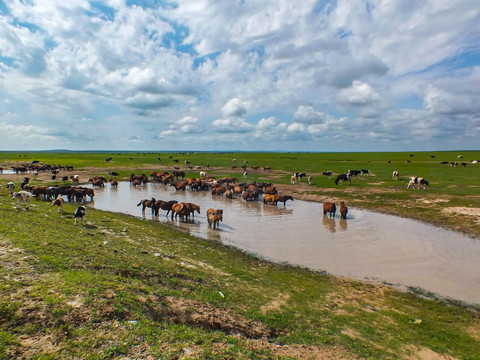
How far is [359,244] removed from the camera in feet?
48.7

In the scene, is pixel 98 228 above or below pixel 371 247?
above

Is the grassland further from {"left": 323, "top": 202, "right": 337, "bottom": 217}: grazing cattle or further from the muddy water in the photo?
{"left": 323, "top": 202, "right": 337, "bottom": 217}: grazing cattle

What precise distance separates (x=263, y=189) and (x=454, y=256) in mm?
21487

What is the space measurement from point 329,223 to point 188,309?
1497 cm

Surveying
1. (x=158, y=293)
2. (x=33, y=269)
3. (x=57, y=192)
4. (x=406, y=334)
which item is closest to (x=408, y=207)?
(x=406, y=334)

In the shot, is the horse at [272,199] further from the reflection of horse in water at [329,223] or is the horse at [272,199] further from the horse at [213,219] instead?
the horse at [213,219]

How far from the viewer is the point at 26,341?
453 centimetres

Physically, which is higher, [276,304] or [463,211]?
[463,211]

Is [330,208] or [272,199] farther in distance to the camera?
[272,199]

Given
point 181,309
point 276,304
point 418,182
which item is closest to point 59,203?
point 181,309

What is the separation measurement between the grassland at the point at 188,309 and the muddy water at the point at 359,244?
54.4 inches

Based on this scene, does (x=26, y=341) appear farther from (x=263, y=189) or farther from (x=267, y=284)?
(x=263, y=189)

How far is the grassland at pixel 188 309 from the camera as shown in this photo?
4.94 m

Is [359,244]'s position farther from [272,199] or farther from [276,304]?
[272,199]
